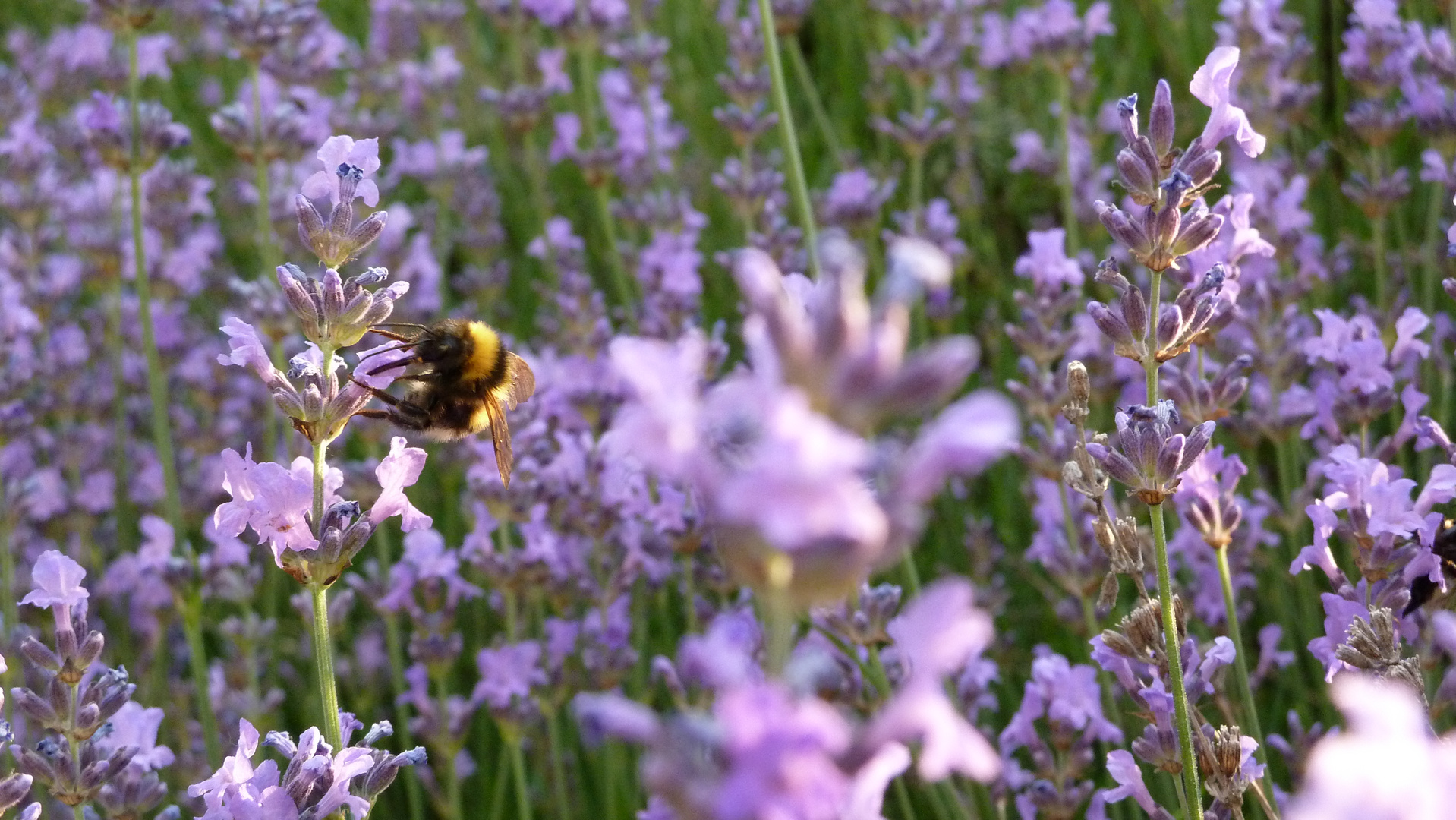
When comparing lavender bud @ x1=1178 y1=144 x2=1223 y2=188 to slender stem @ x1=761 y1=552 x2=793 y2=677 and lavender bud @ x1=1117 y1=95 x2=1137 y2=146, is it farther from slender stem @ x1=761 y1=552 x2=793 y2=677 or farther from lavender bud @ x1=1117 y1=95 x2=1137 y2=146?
slender stem @ x1=761 y1=552 x2=793 y2=677

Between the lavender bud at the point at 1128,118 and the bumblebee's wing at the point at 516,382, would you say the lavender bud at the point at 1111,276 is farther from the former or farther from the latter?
the bumblebee's wing at the point at 516,382

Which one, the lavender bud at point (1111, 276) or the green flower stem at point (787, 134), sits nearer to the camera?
the lavender bud at point (1111, 276)

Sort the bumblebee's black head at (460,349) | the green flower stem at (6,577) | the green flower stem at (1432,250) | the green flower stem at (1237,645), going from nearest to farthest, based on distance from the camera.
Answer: the green flower stem at (1237,645)
the bumblebee's black head at (460,349)
the green flower stem at (6,577)
the green flower stem at (1432,250)

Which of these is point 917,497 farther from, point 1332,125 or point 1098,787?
point 1332,125

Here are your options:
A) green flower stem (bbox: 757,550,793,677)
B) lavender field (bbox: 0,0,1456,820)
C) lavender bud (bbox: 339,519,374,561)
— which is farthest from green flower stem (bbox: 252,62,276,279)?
green flower stem (bbox: 757,550,793,677)

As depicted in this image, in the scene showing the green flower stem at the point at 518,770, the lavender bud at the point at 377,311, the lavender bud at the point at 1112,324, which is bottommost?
the green flower stem at the point at 518,770

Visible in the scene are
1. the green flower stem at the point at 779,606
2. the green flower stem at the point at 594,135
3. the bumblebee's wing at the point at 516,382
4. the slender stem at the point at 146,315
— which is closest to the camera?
the green flower stem at the point at 779,606

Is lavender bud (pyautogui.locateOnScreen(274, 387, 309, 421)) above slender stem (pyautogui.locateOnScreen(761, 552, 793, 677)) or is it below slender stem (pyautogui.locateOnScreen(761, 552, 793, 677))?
below

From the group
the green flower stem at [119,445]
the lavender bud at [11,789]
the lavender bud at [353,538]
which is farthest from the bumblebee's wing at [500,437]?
the green flower stem at [119,445]

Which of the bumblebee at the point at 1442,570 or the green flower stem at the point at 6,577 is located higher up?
the bumblebee at the point at 1442,570
